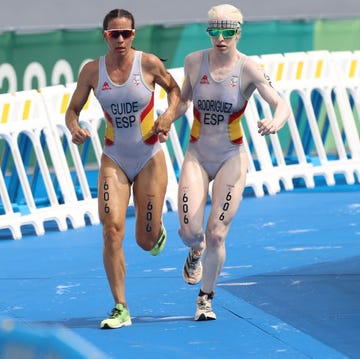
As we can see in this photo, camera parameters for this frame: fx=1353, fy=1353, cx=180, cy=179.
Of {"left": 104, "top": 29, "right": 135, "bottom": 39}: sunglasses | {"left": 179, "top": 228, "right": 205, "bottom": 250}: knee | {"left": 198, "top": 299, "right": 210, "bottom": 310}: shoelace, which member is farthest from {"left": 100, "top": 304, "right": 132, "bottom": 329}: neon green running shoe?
{"left": 104, "top": 29, "right": 135, "bottom": 39}: sunglasses

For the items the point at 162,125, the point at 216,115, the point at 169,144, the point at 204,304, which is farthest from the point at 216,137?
the point at 169,144

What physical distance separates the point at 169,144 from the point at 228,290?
7929mm

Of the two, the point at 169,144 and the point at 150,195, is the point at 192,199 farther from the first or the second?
the point at 169,144

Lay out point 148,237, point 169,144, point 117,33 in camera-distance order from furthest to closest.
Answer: point 169,144 → point 148,237 → point 117,33

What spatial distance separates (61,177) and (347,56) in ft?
15.3

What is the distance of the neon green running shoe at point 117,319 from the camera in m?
9.14

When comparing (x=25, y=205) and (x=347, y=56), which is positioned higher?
(x=347, y=56)

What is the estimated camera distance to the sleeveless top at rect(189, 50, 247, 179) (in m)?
9.27

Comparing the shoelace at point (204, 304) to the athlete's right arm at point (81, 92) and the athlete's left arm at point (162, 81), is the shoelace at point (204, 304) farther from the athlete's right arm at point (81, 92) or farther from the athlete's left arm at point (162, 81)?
the athlete's right arm at point (81, 92)

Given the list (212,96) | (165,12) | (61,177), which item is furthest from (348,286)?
(165,12)

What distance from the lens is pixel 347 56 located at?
679 inches

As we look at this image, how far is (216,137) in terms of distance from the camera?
935 cm

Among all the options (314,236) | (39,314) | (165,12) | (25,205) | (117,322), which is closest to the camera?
(117,322)

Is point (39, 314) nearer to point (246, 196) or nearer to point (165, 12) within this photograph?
point (246, 196)
